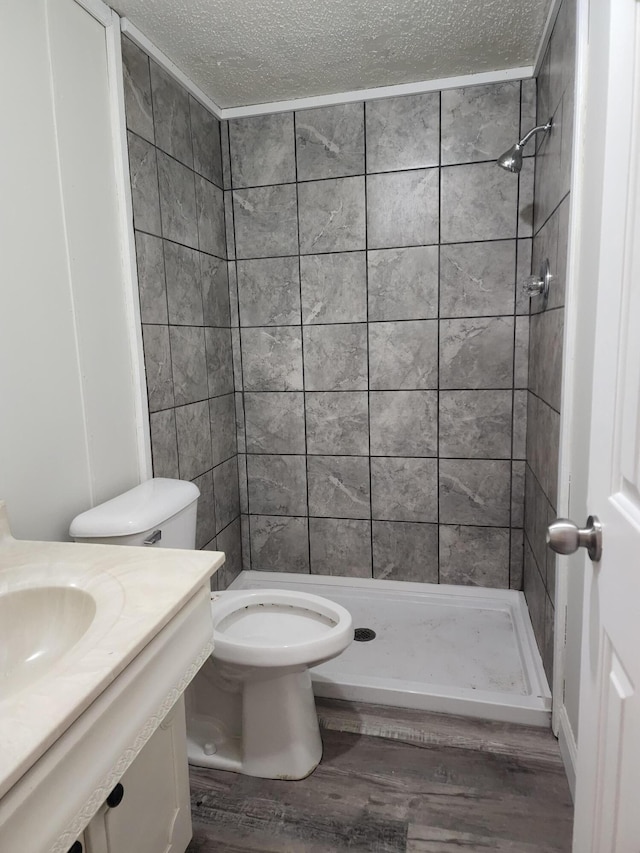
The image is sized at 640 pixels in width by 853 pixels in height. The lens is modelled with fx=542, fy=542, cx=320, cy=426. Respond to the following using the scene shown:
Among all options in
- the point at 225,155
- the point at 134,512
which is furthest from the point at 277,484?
the point at 225,155

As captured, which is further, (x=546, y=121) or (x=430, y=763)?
(x=546, y=121)

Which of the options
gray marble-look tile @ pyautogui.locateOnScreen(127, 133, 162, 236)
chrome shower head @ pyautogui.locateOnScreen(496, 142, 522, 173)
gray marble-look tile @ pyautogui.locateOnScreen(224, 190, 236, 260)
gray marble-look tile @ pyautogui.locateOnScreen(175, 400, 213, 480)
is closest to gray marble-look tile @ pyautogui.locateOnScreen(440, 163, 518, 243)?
chrome shower head @ pyautogui.locateOnScreen(496, 142, 522, 173)

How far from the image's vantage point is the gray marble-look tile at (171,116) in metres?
1.92

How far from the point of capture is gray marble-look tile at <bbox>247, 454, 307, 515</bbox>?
262 cm

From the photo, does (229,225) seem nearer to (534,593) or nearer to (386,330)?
(386,330)

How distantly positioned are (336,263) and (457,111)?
77 centimetres

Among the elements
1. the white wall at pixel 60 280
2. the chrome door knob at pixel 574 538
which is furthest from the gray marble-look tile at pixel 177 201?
the chrome door knob at pixel 574 538

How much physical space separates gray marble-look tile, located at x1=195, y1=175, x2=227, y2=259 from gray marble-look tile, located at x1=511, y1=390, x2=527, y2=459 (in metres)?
1.46

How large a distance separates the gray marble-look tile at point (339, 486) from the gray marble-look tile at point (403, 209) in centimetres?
99

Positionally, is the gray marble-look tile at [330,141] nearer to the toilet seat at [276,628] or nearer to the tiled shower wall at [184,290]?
the tiled shower wall at [184,290]

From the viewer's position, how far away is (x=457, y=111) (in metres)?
2.22

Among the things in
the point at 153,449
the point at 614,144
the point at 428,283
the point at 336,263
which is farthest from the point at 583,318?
the point at 153,449

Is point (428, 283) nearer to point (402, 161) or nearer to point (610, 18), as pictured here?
point (402, 161)

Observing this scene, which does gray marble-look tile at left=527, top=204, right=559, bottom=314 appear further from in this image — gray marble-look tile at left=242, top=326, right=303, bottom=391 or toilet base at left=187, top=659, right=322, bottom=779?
toilet base at left=187, top=659, right=322, bottom=779
